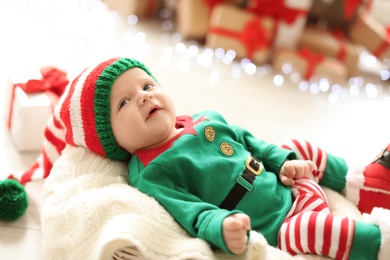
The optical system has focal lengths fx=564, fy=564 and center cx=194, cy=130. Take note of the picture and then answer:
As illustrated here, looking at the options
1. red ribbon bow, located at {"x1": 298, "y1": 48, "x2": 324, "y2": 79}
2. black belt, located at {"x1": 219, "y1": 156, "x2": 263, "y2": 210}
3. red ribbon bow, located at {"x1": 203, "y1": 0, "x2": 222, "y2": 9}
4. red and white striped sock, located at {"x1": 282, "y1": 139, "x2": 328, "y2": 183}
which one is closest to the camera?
black belt, located at {"x1": 219, "y1": 156, "x2": 263, "y2": 210}

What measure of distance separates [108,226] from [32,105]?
0.57 m

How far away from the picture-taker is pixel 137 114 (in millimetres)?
1168

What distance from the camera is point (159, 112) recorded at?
119 cm

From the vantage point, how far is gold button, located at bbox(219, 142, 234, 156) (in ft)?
4.07

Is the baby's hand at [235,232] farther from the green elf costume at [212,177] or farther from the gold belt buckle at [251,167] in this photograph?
the gold belt buckle at [251,167]

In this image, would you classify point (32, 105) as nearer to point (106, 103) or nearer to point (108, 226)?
point (106, 103)

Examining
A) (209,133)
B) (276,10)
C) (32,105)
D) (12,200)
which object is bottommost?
(12,200)

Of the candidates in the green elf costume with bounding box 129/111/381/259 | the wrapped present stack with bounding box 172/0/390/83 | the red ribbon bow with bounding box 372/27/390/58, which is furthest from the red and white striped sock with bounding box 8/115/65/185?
the red ribbon bow with bounding box 372/27/390/58

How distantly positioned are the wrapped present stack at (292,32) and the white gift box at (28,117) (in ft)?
3.24

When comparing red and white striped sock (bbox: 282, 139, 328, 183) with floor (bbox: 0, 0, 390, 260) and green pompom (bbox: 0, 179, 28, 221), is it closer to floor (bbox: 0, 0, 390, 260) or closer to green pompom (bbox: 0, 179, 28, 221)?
floor (bbox: 0, 0, 390, 260)

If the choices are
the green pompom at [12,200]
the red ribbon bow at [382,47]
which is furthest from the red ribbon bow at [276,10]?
the green pompom at [12,200]

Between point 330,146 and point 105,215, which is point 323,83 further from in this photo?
point 105,215

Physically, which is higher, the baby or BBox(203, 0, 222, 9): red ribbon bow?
BBox(203, 0, 222, 9): red ribbon bow

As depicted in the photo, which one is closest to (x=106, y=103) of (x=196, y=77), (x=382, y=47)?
(x=196, y=77)
